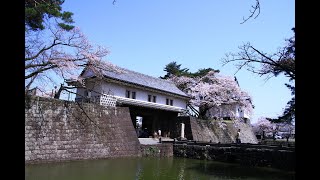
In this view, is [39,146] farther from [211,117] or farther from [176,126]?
[211,117]

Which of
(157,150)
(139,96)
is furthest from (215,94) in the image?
(157,150)

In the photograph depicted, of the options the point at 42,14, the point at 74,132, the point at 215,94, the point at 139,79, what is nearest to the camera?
the point at 42,14

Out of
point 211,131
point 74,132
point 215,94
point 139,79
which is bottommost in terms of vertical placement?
point 211,131

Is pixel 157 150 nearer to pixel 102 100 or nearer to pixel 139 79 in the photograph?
pixel 102 100

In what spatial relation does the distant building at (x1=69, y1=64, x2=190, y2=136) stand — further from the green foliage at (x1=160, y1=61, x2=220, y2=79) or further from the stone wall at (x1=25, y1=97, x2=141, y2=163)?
the green foliage at (x1=160, y1=61, x2=220, y2=79)

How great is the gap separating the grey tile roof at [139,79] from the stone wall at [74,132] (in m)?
3.12

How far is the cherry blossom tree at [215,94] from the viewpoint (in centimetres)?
3163

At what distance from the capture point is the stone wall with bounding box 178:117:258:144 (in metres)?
27.4

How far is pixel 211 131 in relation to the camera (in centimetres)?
3017

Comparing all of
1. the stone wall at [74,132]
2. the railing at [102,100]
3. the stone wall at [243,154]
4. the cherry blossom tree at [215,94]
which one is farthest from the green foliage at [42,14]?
the cherry blossom tree at [215,94]

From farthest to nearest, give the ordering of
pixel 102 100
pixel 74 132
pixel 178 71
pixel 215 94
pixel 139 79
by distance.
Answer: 1. pixel 178 71
2. pixel 215 94
3. pixel 139 79
4. pixel 102 100
5. pixel 74 132

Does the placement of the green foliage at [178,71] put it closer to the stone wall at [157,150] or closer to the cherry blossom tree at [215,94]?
the cherry blossom tree at [215,94]

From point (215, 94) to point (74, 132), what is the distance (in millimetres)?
18686
